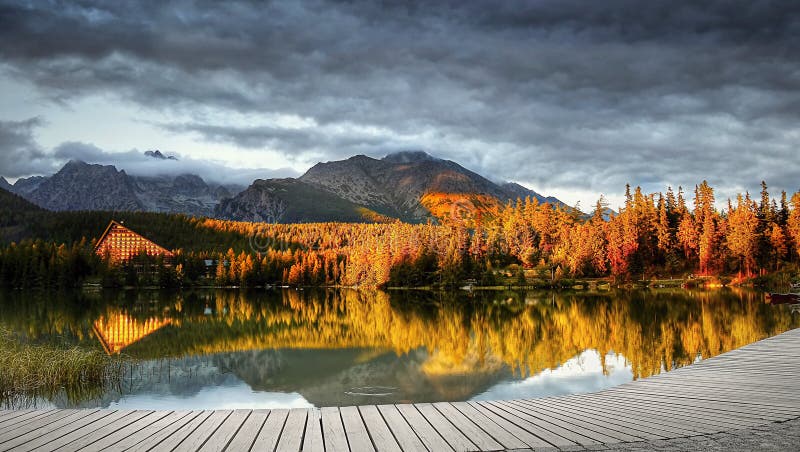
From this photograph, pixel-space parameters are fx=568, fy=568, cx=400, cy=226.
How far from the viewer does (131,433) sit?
30.3 feet

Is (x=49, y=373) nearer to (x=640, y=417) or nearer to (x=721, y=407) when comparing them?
(x=640, y=417)

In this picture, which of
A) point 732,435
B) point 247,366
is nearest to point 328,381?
point 247,366

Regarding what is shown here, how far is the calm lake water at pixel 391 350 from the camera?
21.9 m

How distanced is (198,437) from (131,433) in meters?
1.22

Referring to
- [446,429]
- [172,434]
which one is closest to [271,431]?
[172,434]

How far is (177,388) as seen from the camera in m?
23.1

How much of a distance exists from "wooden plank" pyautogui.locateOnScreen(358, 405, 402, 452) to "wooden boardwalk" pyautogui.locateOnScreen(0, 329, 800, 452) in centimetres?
2

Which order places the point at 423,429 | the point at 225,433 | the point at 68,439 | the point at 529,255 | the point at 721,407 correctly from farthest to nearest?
the point at 529,255, the point at 721,407, the point at 423,429, the point at 225,433, the point at 68,439

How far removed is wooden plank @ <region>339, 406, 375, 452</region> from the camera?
8.29m

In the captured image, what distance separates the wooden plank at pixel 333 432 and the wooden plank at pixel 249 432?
1059mm

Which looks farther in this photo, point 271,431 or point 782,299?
point 782,299

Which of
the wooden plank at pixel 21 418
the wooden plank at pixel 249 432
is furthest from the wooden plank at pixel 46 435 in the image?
the wooden plank at pixel 249 432

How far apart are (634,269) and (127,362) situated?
99660mm

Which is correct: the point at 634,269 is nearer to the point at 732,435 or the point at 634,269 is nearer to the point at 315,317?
the point at 315,317
